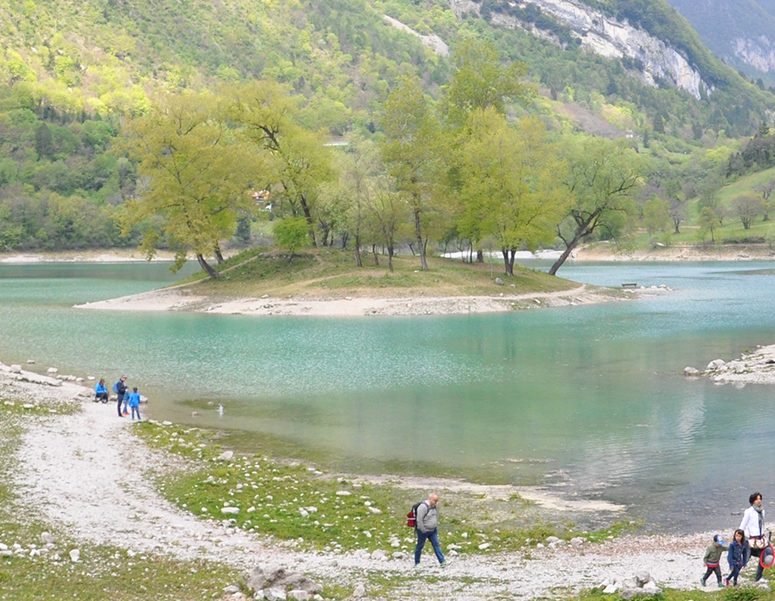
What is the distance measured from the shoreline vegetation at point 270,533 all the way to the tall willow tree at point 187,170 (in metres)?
64.0

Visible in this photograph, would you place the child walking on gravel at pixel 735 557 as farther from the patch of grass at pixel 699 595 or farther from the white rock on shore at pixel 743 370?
the white rock on shore at pixel 743 370

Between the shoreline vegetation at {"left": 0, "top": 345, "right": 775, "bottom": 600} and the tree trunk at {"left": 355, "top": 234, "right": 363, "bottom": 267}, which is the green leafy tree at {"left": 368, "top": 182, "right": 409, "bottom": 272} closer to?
the tree trunk at {"left": 355, "top": 234, "right": 363, "bottom": 267}

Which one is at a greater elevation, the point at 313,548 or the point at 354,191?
the point at 354,191

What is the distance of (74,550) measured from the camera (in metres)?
20.6

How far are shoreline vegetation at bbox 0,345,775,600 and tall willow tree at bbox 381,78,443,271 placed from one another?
65.3 meters

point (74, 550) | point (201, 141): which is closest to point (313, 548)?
point (74, 550)

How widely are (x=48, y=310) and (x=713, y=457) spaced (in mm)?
72171

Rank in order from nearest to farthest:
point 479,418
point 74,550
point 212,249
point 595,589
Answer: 1. point 595,589
2. point 74,550
3. point 479,418
4. point 212,249

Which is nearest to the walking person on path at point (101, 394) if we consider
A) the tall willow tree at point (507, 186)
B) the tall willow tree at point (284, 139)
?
the tall willow tree at point (284, 139)

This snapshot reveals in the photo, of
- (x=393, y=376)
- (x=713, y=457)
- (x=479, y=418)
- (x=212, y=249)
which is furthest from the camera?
(x=212, y=249)

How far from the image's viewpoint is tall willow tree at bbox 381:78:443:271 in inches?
3748

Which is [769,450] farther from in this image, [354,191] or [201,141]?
[201,141]

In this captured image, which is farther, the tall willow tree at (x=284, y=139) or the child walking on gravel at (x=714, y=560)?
the tall willow tree at (x=284, y=139)

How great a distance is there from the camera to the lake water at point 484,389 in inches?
1226
